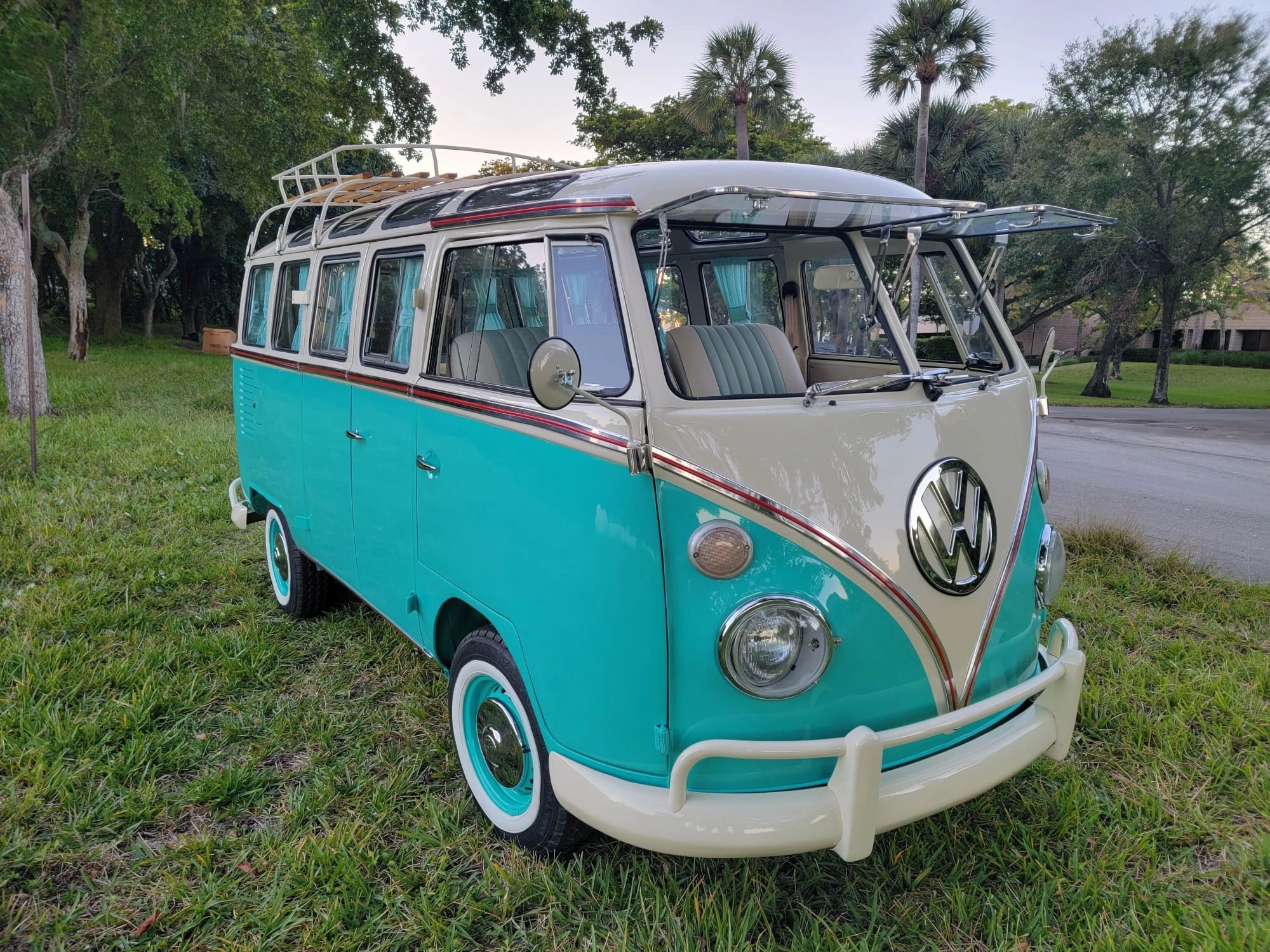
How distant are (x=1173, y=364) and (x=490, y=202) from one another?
38971 millimetres

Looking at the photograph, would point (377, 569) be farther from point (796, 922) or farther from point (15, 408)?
point (15, 408)

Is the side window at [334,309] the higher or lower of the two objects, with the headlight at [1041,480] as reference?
higher

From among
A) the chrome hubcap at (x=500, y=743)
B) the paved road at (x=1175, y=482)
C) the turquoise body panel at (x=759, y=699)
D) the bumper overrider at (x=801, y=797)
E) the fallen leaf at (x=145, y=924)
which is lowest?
the fallen leaf at (x=145, y=924)

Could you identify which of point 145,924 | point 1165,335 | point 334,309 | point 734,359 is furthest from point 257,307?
point 1165,335

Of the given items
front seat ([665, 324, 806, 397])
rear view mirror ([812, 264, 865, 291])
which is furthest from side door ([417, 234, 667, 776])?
rear view mirror ([812, 264, 865, 291])

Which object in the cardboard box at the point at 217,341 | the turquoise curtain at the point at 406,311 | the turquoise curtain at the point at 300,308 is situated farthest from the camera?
the cardboard box at the point at 217,341

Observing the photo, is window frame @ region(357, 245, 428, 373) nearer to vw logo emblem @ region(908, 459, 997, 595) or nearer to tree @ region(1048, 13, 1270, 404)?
vw logo emblem @ region(908, 459, 997, 595)

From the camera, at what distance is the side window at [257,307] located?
17.3 feet

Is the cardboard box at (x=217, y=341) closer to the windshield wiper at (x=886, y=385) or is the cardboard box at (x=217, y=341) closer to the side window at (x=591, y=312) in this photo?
the side window at (x=591, y=312)

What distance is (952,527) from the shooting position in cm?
254

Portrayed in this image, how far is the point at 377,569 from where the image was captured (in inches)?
146

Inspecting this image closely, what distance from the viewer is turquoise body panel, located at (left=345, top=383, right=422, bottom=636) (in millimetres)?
3344

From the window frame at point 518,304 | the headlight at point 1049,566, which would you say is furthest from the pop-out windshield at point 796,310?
the headlight at point 1049,566

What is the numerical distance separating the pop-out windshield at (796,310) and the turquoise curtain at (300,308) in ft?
6.77
